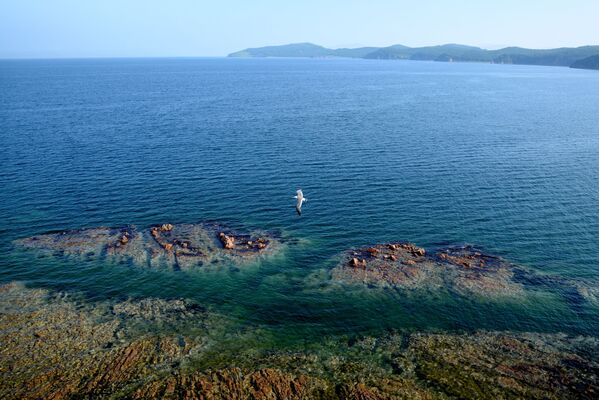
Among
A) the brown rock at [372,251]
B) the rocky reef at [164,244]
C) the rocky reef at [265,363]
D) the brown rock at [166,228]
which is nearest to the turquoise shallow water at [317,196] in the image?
the rocky reef at [164,244]

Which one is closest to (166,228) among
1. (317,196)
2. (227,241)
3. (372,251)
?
(227,241)

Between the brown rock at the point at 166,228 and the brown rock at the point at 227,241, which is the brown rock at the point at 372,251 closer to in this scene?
the brown rock at the point at 227,241

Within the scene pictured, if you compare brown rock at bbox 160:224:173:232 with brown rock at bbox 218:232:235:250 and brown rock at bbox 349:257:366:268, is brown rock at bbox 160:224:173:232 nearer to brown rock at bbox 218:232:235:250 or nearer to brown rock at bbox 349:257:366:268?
brown rock at bbox 218:232:235:250

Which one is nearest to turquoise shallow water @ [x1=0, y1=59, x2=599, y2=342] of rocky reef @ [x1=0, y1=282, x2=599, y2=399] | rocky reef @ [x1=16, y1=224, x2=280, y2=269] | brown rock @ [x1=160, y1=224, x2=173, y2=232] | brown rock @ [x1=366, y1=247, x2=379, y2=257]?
rocky reef @ [x1=16, y1=224, x2=280, y2=269]

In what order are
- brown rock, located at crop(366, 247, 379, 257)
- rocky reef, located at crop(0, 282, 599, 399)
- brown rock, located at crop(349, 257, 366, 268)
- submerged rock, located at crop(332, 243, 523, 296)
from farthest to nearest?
1. brown rock, located at crop(366, 247, 379, 257)
2. brown rock, located at crop(349, 257, 366, 268)
3. submerged rock, located at crop(332, 243, 523, 296)
4. rocky reef, located at crop(0, 282, 599, 399)

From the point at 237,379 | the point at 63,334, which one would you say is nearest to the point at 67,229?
the point at 63,334

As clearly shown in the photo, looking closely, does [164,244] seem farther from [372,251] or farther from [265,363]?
[372,251]
